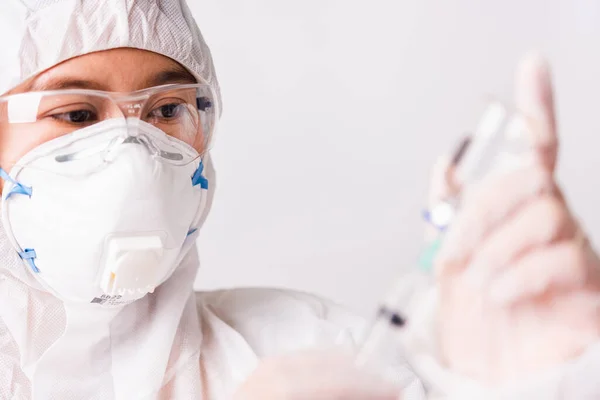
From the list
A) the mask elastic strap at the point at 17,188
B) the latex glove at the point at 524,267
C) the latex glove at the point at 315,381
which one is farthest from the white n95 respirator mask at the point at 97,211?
the latex glove at the point at 524,267

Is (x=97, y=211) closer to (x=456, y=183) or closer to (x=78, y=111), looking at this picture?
(x=78, y=111)

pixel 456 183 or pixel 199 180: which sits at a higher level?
pixel 456 183

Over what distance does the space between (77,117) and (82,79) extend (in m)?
0.06

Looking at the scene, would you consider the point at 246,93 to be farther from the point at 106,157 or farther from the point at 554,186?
the point at 554,186

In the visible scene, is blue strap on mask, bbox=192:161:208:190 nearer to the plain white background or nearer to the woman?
the woman

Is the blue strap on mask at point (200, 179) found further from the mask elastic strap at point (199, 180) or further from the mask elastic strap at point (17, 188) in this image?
the mask elastic strap at point (17, 188)

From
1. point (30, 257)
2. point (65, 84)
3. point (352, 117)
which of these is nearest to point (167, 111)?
point (65, 84)

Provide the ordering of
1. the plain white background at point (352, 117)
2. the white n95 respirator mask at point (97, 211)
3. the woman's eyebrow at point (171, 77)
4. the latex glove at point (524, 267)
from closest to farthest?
1. the latex glove at point (524, 267)
2. the white n95 respirator mask at point (97, 211)
3. the woman's eyebrow at point (171, 77)
4. the plain white background at point (352, 117)

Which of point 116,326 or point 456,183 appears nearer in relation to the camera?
point 456,183

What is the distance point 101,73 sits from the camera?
3.89 feet

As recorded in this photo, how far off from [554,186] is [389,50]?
0.97 metres

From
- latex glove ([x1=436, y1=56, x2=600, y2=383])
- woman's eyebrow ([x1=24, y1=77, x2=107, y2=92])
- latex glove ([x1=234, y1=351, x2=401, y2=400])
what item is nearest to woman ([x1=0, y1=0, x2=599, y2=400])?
woman's eyebrow ([x1=24, y1=77, x2=107, y2=92])

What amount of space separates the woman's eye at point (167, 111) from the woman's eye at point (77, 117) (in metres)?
0.09

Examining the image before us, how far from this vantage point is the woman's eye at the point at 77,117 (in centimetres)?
117
